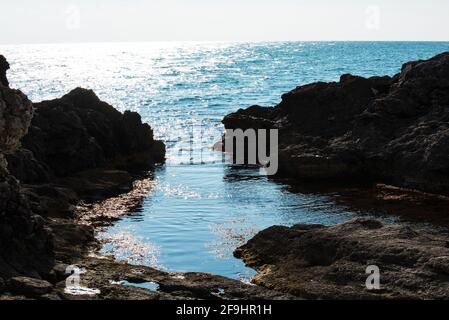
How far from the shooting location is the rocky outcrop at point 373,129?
38312 mm

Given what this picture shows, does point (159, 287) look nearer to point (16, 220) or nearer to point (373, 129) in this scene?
point (16, 220)

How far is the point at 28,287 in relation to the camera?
1684cm

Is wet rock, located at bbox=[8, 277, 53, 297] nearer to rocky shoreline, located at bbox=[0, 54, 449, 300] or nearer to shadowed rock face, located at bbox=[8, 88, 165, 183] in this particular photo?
rocky shoreline, located at bbox=[0, 54, 449, 300]

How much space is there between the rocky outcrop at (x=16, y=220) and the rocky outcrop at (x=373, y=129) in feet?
74.1

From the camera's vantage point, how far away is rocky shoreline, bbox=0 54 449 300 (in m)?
19.1

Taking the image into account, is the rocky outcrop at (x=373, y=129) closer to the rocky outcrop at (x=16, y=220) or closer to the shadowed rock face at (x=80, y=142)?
the shadowed rock face at (x=80, y=142)

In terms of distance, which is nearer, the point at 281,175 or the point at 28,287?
the point at 28,287

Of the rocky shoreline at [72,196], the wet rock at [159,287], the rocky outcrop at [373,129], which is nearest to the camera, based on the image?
the wet rock at [159,287]

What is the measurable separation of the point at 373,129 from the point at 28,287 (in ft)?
101

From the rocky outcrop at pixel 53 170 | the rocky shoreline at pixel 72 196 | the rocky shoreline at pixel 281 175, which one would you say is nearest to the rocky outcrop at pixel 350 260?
the rocky shoreline at pixel 281 175

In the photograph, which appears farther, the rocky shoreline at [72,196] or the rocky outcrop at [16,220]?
the rocky outcrop at [16,220]

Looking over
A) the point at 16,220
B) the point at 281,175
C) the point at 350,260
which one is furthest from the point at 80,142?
the point at 350,260

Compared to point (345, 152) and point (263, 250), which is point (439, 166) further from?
point (263, 250)

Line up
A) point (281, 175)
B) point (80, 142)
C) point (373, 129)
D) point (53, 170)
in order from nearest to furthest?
point (53, 170) → point (80, 142) → point (281, 175) → point (373, 129)
